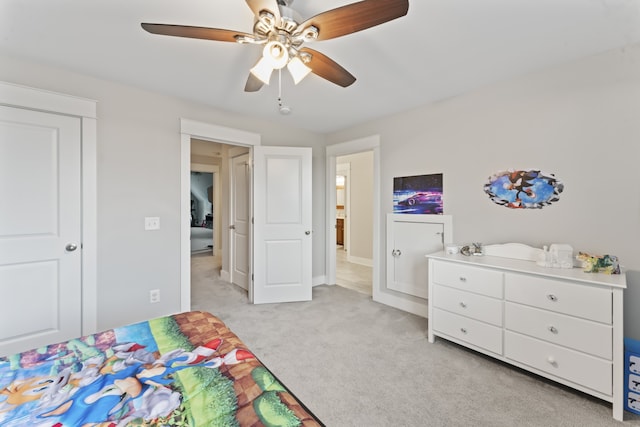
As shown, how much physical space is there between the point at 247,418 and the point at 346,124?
352 cm

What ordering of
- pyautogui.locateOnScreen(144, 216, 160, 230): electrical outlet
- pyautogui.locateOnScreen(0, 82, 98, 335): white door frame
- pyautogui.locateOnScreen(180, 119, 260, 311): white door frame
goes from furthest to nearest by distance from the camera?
1. pyautogui.locateOnScreen(180, 119, 260, 311): white door frame
2. pyautogui.locateOnScreen(144, 216, 160, 230): electrical outlet
3. pyautogui.locateOnScreen(0, 82, 98, 335): white door frame

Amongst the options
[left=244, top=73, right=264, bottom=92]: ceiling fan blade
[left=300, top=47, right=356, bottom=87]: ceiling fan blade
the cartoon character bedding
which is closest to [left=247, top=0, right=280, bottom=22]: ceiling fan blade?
[left=300, top=47, right=356, bottom=87]: ceiling fan blade

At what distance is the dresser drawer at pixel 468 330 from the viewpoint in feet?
6.78

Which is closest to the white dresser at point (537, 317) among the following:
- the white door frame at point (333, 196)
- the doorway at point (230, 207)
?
the white door frame at point (333, 196)

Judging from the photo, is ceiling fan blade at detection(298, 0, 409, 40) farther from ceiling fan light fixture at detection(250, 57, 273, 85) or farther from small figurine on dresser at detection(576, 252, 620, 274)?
small figurine on dresser at detection(576, 252, 620, 274)

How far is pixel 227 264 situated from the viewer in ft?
14.9

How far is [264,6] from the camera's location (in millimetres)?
1232

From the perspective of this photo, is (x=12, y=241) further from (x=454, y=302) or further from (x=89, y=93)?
(x=454, y=302)

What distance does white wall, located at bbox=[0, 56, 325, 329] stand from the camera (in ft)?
Answer: 7.96

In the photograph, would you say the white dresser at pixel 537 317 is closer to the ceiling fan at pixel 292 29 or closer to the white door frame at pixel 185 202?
the ceiling fan at pixel 292 29

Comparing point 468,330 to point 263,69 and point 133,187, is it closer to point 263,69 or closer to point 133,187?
point 263,69

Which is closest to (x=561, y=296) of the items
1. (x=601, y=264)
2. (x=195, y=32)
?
(x=601, y=264)

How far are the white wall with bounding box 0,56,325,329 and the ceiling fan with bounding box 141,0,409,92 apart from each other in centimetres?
155

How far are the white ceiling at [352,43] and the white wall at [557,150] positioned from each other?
0.19m
